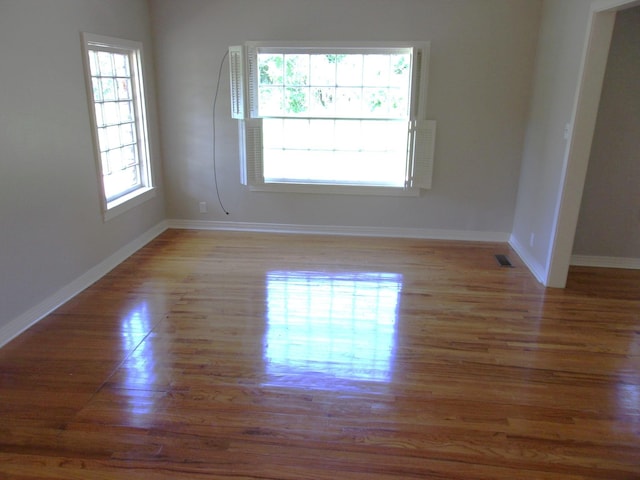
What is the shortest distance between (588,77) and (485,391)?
93.6 inches

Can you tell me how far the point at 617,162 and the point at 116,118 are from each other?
4.47 meters

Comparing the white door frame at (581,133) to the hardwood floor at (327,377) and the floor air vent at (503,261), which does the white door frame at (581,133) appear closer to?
the hardwood floor at (327,377)

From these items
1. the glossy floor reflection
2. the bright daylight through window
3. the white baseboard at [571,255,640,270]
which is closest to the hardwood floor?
the glossy floor reflection

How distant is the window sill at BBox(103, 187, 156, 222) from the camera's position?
4.28m

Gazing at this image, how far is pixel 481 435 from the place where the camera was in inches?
92.7

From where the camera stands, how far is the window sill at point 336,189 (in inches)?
204

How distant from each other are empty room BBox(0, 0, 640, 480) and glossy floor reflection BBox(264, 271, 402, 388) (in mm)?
22

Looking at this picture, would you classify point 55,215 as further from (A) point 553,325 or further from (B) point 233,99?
(A) point 553,325

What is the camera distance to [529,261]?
4527mm

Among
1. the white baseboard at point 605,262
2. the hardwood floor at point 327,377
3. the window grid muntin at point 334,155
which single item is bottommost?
the hardwood floor at point 327,377

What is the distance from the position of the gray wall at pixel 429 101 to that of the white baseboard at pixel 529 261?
22 centimetres

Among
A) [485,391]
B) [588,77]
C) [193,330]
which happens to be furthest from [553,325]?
[193,330]

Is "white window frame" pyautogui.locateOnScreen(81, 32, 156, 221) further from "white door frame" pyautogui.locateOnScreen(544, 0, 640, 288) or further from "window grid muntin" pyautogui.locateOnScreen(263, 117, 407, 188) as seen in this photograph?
"white door frame" pyautogui.locateOnScreen(544, 0, 640, 288)

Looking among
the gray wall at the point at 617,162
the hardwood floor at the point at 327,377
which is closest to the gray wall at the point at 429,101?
the gray wall at the point at 617,162
